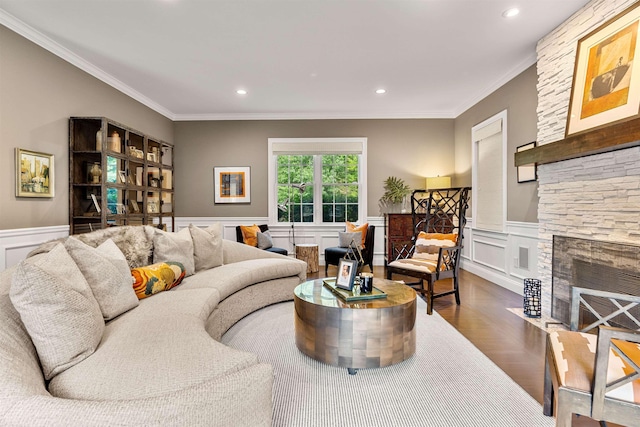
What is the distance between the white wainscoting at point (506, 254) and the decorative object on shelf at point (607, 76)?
4.64 ft

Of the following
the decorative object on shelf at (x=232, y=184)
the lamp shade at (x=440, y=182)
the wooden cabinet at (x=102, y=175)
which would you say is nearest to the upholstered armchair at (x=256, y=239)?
the decorative object on shelf at (x=232, y=184)

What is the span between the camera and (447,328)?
284cm

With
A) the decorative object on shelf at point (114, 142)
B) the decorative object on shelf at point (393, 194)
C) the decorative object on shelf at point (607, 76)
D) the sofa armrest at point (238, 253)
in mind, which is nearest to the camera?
the decorative object on shelf at point (607, 76)

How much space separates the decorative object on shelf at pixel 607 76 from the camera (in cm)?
229

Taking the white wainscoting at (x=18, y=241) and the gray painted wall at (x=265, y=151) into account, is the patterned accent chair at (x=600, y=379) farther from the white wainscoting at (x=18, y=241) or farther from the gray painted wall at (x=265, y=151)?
the gray painted wall at (x=265, y=151)

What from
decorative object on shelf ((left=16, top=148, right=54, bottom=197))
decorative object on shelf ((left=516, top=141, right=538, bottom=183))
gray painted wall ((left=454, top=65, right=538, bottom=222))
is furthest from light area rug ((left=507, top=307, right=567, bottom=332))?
decorative object on shelf ((left=16, top=148, right=54, bottom=197))

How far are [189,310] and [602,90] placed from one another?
339cm

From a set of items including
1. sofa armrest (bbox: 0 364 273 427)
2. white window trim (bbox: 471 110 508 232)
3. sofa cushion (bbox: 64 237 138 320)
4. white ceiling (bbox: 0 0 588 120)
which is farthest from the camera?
white window trim (bbox: 471 110 508 232)

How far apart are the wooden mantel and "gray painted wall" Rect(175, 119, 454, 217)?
2808mm

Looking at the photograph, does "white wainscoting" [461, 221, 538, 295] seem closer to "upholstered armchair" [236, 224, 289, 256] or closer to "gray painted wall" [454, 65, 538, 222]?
"gray painted wall" [454, 65, 538, 222]

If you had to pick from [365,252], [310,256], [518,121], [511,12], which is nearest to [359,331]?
[511,12]

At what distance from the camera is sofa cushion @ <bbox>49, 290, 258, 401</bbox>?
3.83 feet

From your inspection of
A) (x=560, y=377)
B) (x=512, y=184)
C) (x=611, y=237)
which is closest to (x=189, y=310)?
(x=560, y=377)

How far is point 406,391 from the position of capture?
1.88 m
